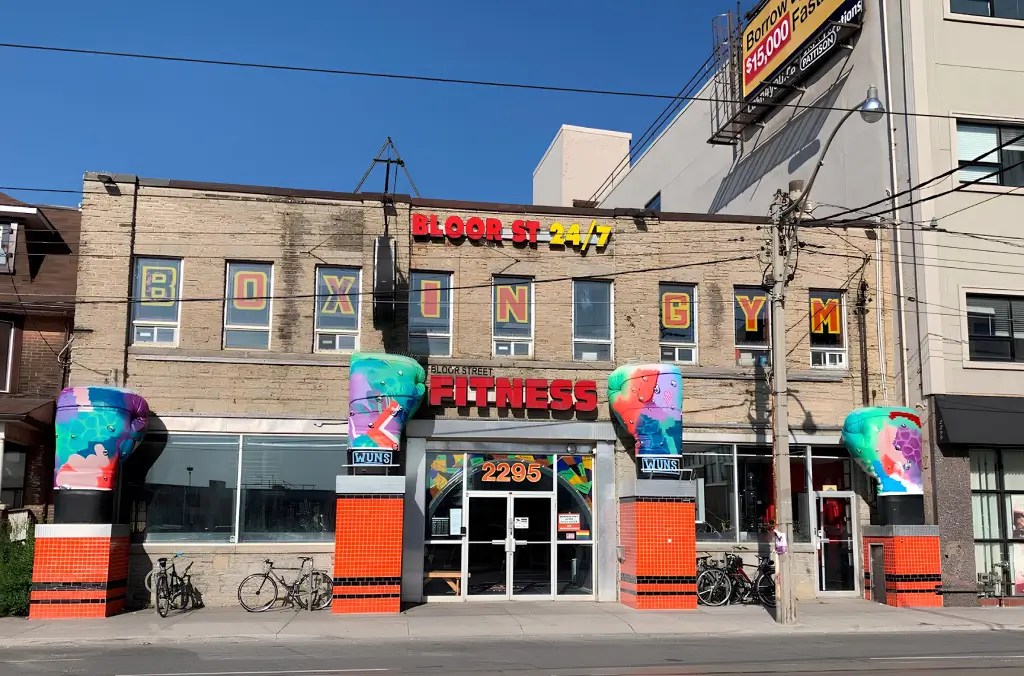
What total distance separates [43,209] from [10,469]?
5.48 meters

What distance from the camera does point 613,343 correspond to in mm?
19828

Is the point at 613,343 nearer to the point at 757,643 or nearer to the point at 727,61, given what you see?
the point at 757,643

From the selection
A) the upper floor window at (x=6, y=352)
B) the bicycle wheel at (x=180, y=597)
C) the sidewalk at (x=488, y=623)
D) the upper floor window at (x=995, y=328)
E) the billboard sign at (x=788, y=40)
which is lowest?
the sidewalk at (x=488, y=623)

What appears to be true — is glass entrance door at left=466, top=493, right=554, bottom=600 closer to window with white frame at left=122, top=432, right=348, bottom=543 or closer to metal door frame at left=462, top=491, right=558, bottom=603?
metal door frame at left=462, top=491, right=558, bottom=603

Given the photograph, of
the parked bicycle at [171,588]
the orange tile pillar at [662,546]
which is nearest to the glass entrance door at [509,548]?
the orange tile pillar at [662,546]

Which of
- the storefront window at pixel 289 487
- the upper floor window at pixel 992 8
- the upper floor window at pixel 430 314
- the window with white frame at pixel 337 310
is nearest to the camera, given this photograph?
the storefront window at pixel 289 487

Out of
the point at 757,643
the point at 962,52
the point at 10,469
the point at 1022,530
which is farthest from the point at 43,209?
the point at 1022,530

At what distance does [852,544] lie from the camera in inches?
786

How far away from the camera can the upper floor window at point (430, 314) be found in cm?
1928

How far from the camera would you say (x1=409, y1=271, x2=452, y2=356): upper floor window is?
19.3 meters

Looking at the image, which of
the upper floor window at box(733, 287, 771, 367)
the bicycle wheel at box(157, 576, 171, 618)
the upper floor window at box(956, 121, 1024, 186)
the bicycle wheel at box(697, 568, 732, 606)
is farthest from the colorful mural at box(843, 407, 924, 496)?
the bicycle wheel at box(157, 576, 171, 618)

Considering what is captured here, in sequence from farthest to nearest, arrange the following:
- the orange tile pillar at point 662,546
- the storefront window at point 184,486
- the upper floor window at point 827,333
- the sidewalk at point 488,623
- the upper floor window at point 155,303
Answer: the upper floor window at point 827,333 < the upper floor window at point 155,303 < the storefront window at point 184,486 < the orange tile pillar at point 662,546 < the sidewalk at point 488,623

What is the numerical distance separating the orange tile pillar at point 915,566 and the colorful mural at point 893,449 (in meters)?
0.79

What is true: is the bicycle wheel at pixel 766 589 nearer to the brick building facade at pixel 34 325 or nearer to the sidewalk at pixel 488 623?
the sidewalk at pixel 488 623
